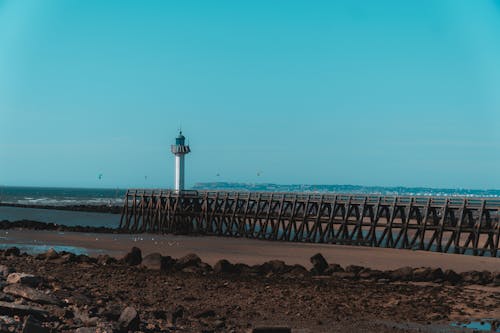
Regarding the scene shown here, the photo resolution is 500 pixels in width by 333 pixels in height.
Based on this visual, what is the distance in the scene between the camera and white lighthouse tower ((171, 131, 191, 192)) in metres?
57.8

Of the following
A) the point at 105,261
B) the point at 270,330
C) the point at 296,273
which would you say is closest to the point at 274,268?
the point at 296,273

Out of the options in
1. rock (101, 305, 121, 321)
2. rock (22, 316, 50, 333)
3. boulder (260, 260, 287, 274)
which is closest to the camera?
rock (22, 316, 50, 333)

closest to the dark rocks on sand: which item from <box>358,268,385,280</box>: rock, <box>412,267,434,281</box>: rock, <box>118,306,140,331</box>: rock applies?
<box>358,268,385,280</box>: rock

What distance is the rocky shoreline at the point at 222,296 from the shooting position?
44.0 ft

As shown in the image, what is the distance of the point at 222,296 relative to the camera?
18.4m

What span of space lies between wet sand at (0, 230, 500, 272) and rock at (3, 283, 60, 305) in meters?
13.5

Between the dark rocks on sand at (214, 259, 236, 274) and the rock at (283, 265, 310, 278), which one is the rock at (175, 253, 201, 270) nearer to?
the dark rocks on sand at (214, 259, 236, 274)

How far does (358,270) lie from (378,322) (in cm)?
729

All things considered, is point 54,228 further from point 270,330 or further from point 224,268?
point 270,330

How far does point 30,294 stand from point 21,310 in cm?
175

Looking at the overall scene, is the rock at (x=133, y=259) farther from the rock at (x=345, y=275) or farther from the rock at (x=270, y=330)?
the rock at (x=270, y=330)

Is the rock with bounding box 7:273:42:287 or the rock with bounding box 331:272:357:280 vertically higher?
the rock with bounding box 7:273:42:287

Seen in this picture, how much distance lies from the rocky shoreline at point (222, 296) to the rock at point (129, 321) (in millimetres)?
17

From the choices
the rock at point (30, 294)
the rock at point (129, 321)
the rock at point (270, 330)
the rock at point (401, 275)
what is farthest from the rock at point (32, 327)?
the rock at point (401, 275)
